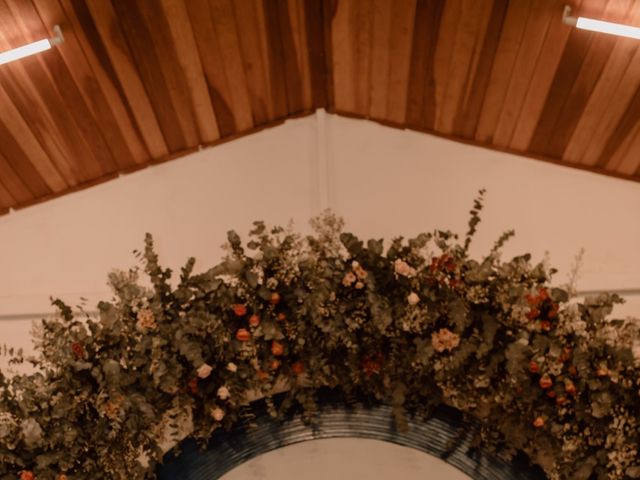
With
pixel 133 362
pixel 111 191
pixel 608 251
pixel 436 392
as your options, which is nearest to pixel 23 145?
pixel 111 191

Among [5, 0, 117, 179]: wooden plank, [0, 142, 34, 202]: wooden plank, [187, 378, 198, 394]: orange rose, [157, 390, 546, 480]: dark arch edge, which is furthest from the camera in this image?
[0, 142, 34, 202]: wooden plank

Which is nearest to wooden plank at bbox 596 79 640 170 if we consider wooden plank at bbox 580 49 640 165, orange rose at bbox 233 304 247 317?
wooden plank at bbox 580 49 640 165

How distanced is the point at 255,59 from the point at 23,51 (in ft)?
3.60

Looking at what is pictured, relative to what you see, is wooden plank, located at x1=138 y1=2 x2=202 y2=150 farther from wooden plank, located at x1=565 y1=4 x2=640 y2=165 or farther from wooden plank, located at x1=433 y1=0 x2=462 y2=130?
wooden plank, located at x1=565 y1=4 x2=640 y2=165

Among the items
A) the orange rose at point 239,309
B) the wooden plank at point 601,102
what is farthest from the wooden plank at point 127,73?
the wooden plank at point 601,102

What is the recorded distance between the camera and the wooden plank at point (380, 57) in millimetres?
3387

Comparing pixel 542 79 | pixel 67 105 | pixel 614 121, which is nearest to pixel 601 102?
pixel 614 121

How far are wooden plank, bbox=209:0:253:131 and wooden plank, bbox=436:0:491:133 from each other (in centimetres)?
100

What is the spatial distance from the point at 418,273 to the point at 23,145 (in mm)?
2067

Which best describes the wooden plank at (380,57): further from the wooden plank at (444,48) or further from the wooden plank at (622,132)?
the wooden plank at (622,132)

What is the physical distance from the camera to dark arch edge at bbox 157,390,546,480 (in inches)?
115

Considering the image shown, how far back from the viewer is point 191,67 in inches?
139

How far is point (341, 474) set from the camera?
10.1 feet

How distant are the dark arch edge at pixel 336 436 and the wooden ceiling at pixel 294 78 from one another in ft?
5.05
